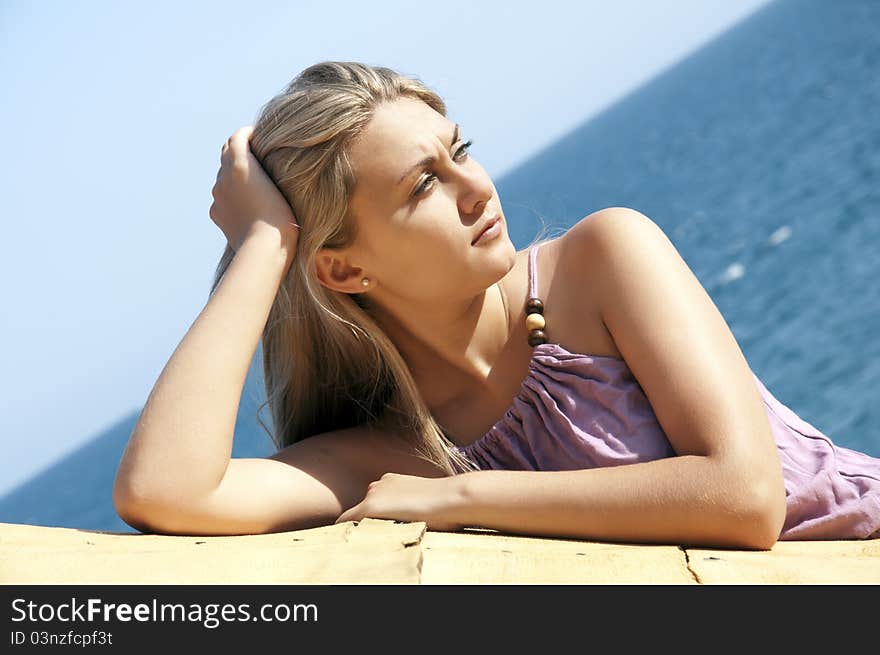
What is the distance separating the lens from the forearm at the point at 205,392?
3.02m

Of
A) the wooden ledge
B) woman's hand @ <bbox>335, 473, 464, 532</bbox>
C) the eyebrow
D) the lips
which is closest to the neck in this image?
the lips

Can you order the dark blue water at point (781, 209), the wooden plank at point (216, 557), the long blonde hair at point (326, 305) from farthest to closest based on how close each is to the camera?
1. the dark blue water at point (781, 209)
2. the long blonde hair at point (326, 305)
3. the wooden plank at point (216, 557)

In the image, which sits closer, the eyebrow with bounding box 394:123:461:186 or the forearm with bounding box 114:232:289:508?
the forearm with bounding box 114:232:289:508

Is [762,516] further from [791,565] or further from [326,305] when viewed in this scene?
[326,305]

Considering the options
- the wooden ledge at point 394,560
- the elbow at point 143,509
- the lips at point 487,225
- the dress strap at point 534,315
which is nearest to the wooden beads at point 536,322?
A: the dress strap at point 534,315

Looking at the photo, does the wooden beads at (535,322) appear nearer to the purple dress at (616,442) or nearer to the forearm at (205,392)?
the purple dress at (616,442)

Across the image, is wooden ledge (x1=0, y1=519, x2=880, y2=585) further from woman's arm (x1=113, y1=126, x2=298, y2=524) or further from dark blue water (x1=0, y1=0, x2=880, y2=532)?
dark blue water (x1=0, y1=0, x2=880, y2=532)

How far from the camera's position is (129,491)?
2.98 meters

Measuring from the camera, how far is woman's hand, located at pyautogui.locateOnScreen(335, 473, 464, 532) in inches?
113

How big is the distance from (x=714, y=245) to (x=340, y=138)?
3838cm

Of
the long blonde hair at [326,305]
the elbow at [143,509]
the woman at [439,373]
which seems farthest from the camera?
the long blonde hair at [326,305]

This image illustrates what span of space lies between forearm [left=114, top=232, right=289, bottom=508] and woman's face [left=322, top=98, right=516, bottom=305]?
0.36m

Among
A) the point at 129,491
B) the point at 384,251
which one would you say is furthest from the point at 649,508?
the point at 129,491
